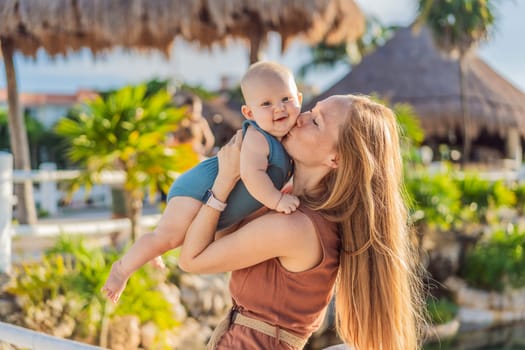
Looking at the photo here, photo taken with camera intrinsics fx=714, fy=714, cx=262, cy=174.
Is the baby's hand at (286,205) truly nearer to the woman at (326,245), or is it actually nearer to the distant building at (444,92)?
the woman at (326,245)

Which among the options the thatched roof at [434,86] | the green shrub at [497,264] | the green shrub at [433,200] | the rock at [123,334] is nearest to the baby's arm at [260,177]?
the rock at [123,334]

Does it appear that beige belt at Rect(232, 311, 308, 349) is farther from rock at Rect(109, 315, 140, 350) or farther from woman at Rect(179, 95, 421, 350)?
rock at Rect(109, 315, 140, 350)

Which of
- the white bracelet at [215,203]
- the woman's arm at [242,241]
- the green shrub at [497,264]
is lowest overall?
the green shrub at [497,264]

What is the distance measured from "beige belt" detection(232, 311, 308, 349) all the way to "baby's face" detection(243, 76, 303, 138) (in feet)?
1.62

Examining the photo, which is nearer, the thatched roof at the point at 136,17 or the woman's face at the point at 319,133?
the woman's face at the point at 319,133

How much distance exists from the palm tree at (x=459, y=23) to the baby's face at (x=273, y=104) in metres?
15.1

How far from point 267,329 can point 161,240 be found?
41 centimetres

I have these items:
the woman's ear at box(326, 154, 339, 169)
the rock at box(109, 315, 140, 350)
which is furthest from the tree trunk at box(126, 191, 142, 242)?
the woman's ear at box(326, 154, 339, 169)

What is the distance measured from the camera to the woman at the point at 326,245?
1.82m

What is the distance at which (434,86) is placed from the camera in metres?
21.8

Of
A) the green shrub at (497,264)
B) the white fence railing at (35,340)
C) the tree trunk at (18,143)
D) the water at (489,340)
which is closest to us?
the white fence railing at (35,340)

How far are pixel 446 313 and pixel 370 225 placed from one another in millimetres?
7566

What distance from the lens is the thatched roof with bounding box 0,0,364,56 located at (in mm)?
8758

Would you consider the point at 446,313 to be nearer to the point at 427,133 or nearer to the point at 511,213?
the point at 511,213
